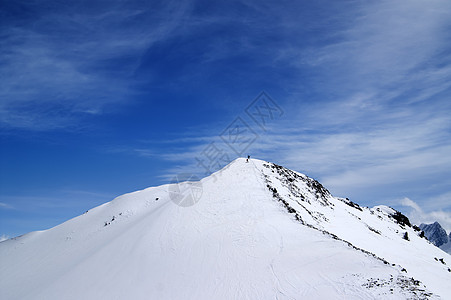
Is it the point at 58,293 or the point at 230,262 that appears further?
the point at 58,293

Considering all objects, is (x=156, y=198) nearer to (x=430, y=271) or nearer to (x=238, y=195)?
(x=238, y=195)

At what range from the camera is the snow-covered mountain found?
17.9 meters

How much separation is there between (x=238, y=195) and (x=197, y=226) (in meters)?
6.27

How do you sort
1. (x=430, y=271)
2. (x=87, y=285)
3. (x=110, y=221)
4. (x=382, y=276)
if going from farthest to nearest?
(x=110, y=221), (x=430, y=271), (x=87, y=285), (x=382, y=276)

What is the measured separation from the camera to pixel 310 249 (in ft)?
70.1

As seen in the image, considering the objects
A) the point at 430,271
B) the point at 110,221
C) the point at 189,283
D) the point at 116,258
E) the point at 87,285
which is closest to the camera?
the point at 189,283

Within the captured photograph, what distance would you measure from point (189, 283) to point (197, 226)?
7089 mm

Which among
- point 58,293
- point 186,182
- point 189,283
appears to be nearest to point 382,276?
point 189,283

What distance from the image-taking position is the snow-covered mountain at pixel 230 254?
706 inches

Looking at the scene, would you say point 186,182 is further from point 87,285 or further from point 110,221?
point 87,285

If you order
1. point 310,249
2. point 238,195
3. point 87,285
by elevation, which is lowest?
point 310,249

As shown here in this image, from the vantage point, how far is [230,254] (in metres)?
22.5

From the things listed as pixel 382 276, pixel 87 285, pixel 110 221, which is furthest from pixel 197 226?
pixel 110 221

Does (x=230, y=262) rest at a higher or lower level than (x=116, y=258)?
lower
